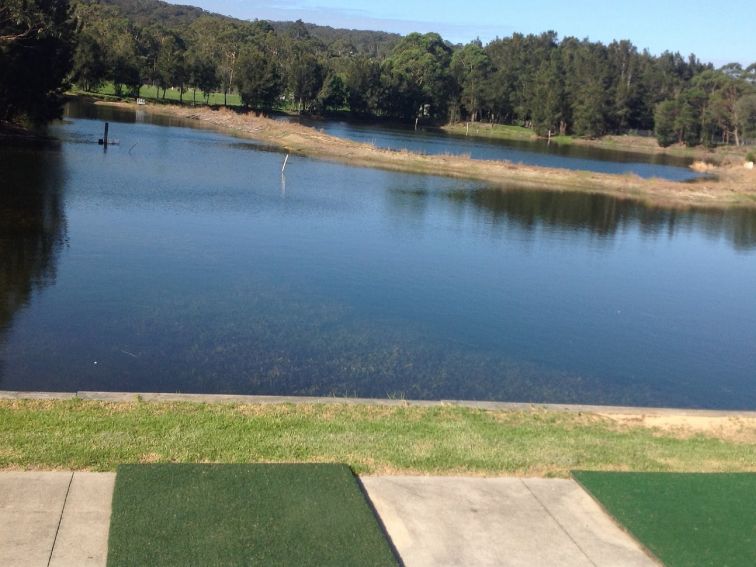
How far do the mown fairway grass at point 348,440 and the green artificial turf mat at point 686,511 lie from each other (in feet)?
1.61

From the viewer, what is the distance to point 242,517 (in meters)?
6.78

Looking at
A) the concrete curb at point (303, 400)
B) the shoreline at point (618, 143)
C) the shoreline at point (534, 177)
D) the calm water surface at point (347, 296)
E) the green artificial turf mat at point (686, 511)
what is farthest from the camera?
the shoreline at point (618, 143)

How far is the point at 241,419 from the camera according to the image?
920 cm

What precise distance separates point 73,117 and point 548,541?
2630 inches

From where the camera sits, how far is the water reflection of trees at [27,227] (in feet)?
53.9

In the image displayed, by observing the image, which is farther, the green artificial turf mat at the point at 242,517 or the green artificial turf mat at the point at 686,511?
the green artificial turf mat at the point at 686,511

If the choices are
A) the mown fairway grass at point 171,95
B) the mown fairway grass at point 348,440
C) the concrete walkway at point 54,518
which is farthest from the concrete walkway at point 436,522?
the mown fairway grass at point 171,95

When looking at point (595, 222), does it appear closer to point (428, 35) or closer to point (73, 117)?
point (73, 117)

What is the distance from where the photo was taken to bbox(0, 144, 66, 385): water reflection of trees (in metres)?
16.4

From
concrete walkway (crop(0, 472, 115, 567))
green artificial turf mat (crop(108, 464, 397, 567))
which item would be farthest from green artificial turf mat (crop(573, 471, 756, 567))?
concrete walkway (crop(0, 472, 115, 567))

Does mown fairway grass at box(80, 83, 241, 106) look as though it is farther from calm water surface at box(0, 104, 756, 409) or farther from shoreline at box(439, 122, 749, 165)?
calm water surface at box(0, 104, 756, 409)

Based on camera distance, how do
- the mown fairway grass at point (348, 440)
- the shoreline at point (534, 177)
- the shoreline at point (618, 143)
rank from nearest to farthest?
1. the mown fairway grass at point (348, 440)
2. the shoreline at point (534, 177)
3. the shoreline at point (618, 143)

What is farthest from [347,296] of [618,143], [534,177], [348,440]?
[618,143]

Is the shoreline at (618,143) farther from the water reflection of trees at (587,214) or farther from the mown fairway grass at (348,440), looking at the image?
the mown fairway grass at (348,440)
